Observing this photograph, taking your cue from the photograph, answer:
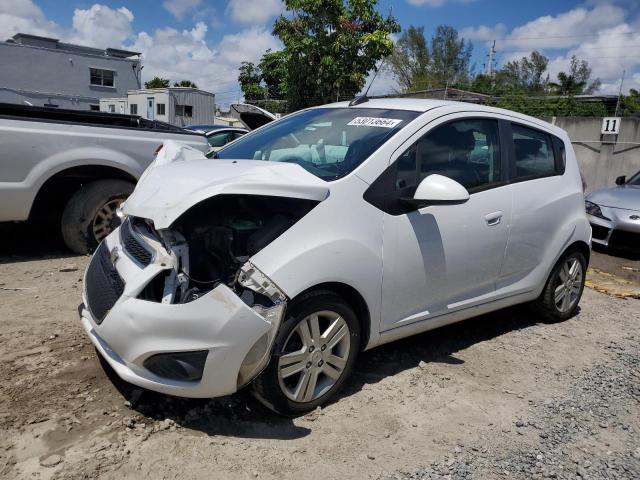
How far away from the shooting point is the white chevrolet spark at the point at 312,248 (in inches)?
101

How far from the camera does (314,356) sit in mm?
2893

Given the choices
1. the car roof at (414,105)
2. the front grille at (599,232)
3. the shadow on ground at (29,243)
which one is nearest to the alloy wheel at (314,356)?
the car roof at (414,105)

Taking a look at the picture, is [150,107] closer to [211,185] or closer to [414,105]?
[414,105]

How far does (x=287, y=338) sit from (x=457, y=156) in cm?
182

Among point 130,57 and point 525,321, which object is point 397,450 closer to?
point 525,321

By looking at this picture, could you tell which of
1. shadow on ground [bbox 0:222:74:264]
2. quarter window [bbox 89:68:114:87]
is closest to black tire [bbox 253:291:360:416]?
shadow on ground [bbox 0:222:74:264]

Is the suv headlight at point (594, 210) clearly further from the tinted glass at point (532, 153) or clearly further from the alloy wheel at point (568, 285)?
the tinted glass at point (532, 153)

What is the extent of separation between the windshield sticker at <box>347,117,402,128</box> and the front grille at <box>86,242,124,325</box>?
1.80 meters

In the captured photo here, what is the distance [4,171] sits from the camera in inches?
190

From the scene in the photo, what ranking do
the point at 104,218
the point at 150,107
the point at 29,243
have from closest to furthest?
the point at 104,218 → the point at 29,243 → the point at 150,107

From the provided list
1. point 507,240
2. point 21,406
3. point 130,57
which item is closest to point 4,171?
point 21,406

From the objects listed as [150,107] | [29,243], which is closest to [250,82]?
[150,107]

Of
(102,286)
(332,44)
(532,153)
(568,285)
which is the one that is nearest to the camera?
(102,286)

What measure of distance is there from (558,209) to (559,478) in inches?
92.2
